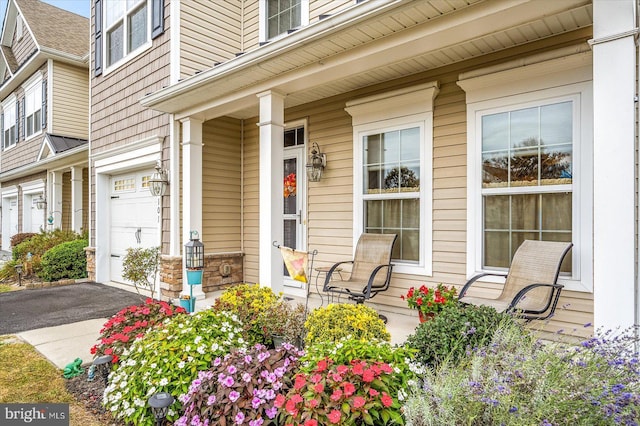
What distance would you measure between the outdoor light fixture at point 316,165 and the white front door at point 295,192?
323 millimetres

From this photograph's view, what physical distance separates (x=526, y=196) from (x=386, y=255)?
1536 millimetres

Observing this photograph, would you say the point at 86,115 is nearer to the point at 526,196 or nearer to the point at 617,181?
the point at 526,196

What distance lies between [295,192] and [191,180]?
1477mm

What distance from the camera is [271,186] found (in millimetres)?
4184

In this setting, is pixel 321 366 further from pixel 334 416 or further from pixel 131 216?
pixel 131 216

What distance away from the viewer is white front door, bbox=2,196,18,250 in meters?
12.8

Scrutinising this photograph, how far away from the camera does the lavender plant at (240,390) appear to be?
1828 mm

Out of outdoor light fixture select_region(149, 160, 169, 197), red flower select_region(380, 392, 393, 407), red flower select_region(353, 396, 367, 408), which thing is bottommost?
red flower select_region(380, 392, 393, 407)

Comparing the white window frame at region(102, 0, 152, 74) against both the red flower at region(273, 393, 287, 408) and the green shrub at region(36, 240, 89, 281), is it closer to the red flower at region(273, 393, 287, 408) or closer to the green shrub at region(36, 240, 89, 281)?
the green shrub at region(36, 240, 89, 281)

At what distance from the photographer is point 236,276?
6055 millimetres

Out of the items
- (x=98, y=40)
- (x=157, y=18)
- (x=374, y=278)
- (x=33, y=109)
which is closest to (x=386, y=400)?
(x=374, y=278)

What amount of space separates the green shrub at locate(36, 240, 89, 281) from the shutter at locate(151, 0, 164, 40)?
4.60 metres

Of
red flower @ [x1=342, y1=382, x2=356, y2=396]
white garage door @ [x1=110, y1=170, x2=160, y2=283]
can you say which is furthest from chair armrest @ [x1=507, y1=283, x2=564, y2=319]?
white garage door @ [x1=110, y1=170, x2=160, y2=283]

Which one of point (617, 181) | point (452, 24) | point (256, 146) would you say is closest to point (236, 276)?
point (256, 146)
